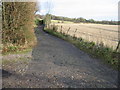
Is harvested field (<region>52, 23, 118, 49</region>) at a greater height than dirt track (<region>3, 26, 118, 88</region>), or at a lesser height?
greater

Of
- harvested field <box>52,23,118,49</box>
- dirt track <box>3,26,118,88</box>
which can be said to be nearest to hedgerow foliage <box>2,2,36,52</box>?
dirt track <box>3,26,118,88</box>

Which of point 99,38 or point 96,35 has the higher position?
point 96,35

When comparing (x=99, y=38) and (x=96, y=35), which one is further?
(x=96, y=35)

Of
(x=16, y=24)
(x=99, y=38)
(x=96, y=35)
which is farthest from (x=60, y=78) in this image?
(x=96, y=35)

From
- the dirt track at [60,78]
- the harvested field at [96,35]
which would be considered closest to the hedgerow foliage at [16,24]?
the dirt track at [60,78]

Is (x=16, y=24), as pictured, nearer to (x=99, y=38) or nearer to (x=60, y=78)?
(x=60, y=78)

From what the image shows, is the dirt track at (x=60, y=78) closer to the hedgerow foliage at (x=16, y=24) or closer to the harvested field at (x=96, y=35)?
the hedgerow foliage at (x=16, y=24)

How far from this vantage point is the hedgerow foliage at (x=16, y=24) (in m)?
7.91

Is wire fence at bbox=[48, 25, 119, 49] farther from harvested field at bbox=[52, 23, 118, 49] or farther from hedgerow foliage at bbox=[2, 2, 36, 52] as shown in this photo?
hedgerow foliage at bbox=[2, 2, 36, 52]

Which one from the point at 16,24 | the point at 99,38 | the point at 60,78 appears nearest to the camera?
the point at 60,78

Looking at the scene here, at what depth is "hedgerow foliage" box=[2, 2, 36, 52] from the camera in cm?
791

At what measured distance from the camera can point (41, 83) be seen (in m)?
3.93

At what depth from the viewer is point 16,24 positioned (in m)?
8.21

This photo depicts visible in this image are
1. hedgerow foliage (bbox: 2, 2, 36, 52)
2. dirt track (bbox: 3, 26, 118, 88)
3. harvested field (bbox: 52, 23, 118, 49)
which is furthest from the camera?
harvested field (bbox: 52, 23, 118, 49)
